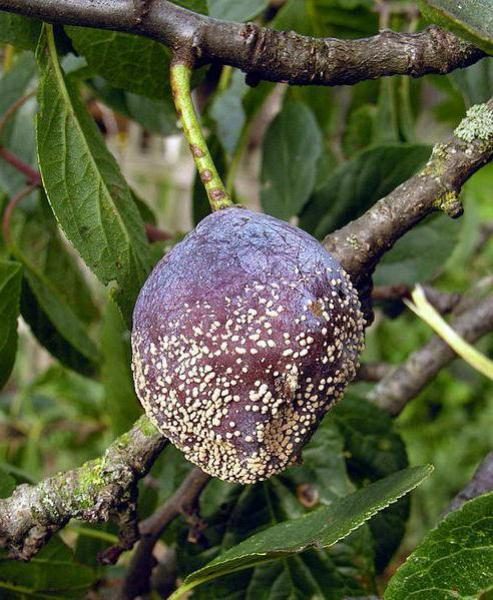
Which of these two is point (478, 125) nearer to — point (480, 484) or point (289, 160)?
point (480, 484)

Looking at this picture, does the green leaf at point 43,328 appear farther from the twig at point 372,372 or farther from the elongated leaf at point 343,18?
the elongated leaf at point 343,18

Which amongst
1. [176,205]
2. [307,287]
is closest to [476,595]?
[307,287]

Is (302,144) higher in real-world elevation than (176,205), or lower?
higher

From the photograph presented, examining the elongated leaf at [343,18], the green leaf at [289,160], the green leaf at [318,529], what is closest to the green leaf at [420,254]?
the green leaf at [289,160]

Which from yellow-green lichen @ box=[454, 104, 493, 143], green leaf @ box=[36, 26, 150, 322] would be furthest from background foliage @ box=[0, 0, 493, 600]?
yellow-green lichen @ box=[454, 104, 493, 143]

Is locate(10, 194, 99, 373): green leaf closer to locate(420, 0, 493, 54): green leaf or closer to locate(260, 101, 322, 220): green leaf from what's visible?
locate(260, 101, 322, 220): green leaf

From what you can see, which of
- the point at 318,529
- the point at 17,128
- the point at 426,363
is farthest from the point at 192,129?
the point at 17,128

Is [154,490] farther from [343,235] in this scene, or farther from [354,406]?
[343,235]
